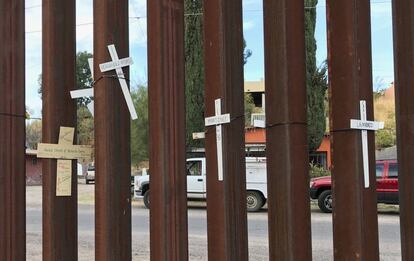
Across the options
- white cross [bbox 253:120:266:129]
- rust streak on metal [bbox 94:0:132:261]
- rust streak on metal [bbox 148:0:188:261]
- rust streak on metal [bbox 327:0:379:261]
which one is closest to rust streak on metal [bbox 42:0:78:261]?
rust streak on metal [bbox 94:0:132:261]

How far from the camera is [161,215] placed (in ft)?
8.80

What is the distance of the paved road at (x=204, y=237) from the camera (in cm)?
821

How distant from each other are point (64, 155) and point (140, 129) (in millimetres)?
20039

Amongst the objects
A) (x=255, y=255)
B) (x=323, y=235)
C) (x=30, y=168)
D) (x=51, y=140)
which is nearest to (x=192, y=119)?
(x=323, y=235)

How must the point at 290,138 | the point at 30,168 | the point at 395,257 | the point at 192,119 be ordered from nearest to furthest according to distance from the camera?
the point at 290,138
the point at 395,257
the point at 192,119
the point at 30,168

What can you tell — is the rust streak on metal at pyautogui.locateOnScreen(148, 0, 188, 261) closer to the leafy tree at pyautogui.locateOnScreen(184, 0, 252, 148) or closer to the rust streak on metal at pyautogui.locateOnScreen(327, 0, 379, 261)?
the rust streak on metal at pyautogui.locateOnScreen(327, 0, 379, 261)

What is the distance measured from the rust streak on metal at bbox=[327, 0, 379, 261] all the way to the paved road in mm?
5455

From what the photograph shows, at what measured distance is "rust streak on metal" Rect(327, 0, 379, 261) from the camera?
2.51 metres

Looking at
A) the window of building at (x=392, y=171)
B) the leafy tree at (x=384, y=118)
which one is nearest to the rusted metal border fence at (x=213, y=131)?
the window of building at (x=392, y=171)

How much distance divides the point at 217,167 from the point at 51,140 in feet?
3.30

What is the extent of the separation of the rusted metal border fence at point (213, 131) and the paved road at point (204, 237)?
4995mm

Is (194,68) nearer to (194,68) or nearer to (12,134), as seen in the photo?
(194,68)

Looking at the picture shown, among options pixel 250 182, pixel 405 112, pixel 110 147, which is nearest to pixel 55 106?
pixel 110 147

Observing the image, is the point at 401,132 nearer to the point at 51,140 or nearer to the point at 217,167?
the point at 217,167
